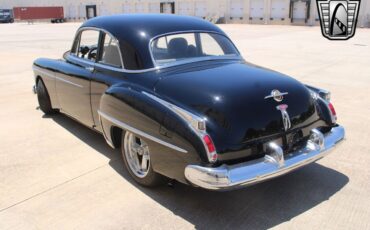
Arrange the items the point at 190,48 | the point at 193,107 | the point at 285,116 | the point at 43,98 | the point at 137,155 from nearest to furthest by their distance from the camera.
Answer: the point at 193,107, the point at 285,116, the point at 137,155, the point at 190,48, the point at 43,98

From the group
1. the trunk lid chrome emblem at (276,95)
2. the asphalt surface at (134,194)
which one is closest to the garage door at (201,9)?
the asphalt surface at (134,194)

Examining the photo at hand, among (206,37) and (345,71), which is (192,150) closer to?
(206,37)

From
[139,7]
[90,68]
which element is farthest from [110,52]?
[139,7]

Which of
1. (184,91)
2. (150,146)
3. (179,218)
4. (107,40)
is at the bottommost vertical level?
(179,218)

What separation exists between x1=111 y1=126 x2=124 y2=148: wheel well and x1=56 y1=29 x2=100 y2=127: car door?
2.20 ft

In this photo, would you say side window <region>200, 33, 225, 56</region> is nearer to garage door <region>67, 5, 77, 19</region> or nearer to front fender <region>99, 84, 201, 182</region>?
front fender <region>99, 84, 201, 182</region>

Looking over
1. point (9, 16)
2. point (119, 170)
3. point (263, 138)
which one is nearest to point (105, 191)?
point (119, 170)

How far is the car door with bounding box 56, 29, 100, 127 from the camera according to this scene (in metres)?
4.71

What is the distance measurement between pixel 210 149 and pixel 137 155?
1136mm

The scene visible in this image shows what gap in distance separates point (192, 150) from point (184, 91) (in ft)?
1.97

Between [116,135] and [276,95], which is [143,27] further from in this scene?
[276,95]

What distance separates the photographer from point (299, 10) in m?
41.2

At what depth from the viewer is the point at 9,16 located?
185 ft

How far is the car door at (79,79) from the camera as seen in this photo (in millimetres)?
4715
